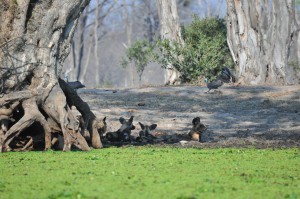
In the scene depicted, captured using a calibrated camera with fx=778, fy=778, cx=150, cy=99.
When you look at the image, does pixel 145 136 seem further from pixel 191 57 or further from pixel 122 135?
pixel 191 57

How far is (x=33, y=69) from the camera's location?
17.4 m

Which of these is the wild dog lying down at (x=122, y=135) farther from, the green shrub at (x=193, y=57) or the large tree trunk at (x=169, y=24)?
the large tree trunk at (x=169, y=24)

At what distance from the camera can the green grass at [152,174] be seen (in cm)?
1027

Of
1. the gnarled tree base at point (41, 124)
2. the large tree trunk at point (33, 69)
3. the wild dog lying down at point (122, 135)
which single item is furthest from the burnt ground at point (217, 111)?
the large tree trunk at point (33, 69)

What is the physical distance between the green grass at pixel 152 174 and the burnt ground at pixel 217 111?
11.6 ft

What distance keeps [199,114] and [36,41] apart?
10.2 meters

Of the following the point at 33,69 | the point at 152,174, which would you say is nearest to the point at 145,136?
the point at 33,69

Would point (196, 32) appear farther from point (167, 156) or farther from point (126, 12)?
point (126, 12)

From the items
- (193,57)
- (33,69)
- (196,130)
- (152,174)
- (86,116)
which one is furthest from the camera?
(193,57)

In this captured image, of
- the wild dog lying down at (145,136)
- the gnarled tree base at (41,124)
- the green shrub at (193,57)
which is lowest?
the wild dog lying down at (145,136)

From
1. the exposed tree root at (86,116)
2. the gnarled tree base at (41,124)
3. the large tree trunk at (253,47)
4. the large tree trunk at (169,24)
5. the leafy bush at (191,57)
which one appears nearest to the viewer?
the gnarled tree base at (41,124)

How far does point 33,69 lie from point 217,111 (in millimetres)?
10794

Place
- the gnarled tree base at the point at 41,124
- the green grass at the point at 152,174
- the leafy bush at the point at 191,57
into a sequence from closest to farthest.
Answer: the green grass at the point at 152,174
the gnarled tree base at the point at 41,124
the leafy bush at the point at 191,57

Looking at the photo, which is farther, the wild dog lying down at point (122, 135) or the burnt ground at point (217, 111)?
the burnt ground at point (217, 111)
